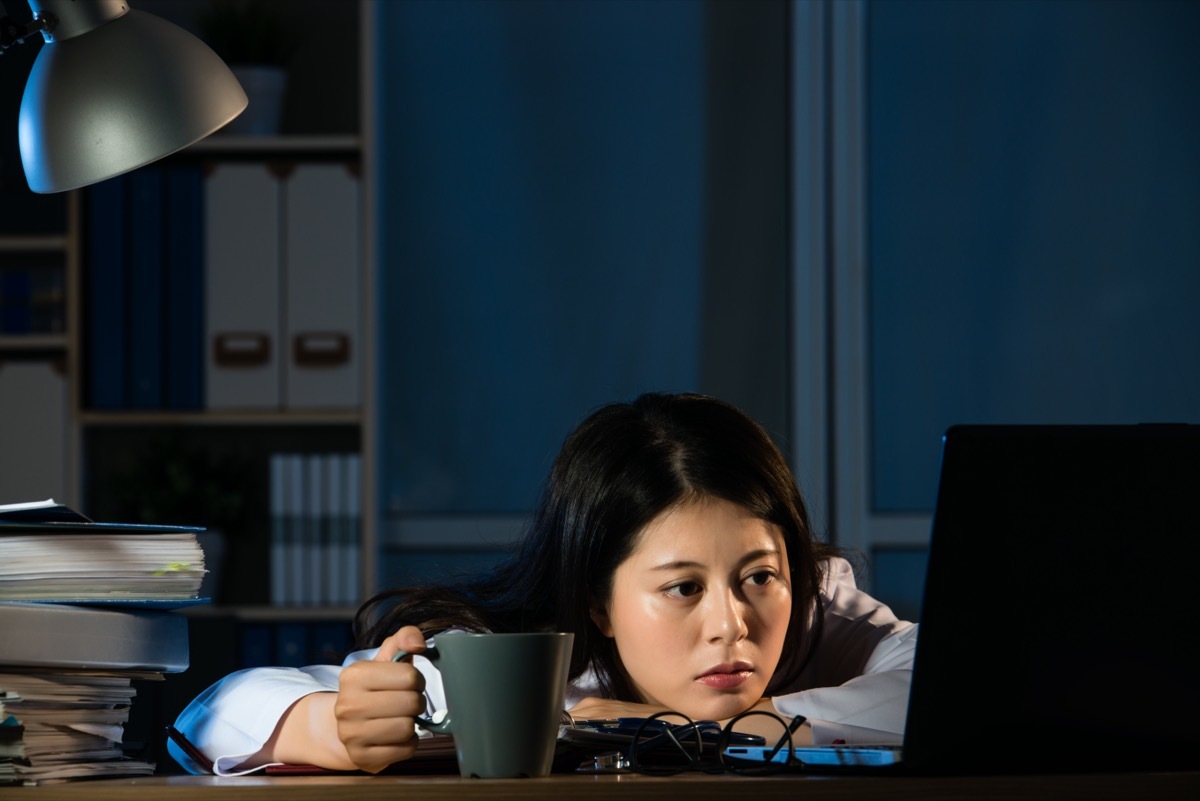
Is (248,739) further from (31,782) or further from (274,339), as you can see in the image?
(274,339)

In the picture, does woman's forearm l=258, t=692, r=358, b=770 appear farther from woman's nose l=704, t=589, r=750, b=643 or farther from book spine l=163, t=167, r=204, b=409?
book spine l=163, t=167, r=204, b=409

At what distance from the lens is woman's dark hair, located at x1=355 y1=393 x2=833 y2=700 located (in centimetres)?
131

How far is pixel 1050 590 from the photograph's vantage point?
0.74 m

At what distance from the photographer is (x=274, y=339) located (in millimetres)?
2799

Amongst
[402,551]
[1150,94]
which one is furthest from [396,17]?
[1150,94]

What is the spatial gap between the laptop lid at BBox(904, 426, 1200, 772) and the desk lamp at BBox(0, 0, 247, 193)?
2.13ft

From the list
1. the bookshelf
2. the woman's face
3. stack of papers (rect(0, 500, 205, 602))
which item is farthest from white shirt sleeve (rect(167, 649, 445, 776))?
the bookshelf

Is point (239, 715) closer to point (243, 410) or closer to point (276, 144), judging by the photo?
point (243, 410)

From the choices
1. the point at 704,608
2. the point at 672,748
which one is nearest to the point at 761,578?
the point at 704,608

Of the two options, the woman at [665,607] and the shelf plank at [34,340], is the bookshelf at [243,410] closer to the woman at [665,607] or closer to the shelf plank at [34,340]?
the shelf plank at [34,340]

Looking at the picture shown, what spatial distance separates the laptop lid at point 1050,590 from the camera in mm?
727

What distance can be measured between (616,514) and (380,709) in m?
0.55

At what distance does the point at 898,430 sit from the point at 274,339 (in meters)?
1.47

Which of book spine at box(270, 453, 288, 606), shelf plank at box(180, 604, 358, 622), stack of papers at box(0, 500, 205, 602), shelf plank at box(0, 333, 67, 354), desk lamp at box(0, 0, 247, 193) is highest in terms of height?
desk lamp at box(0, 0, 247, 193)
